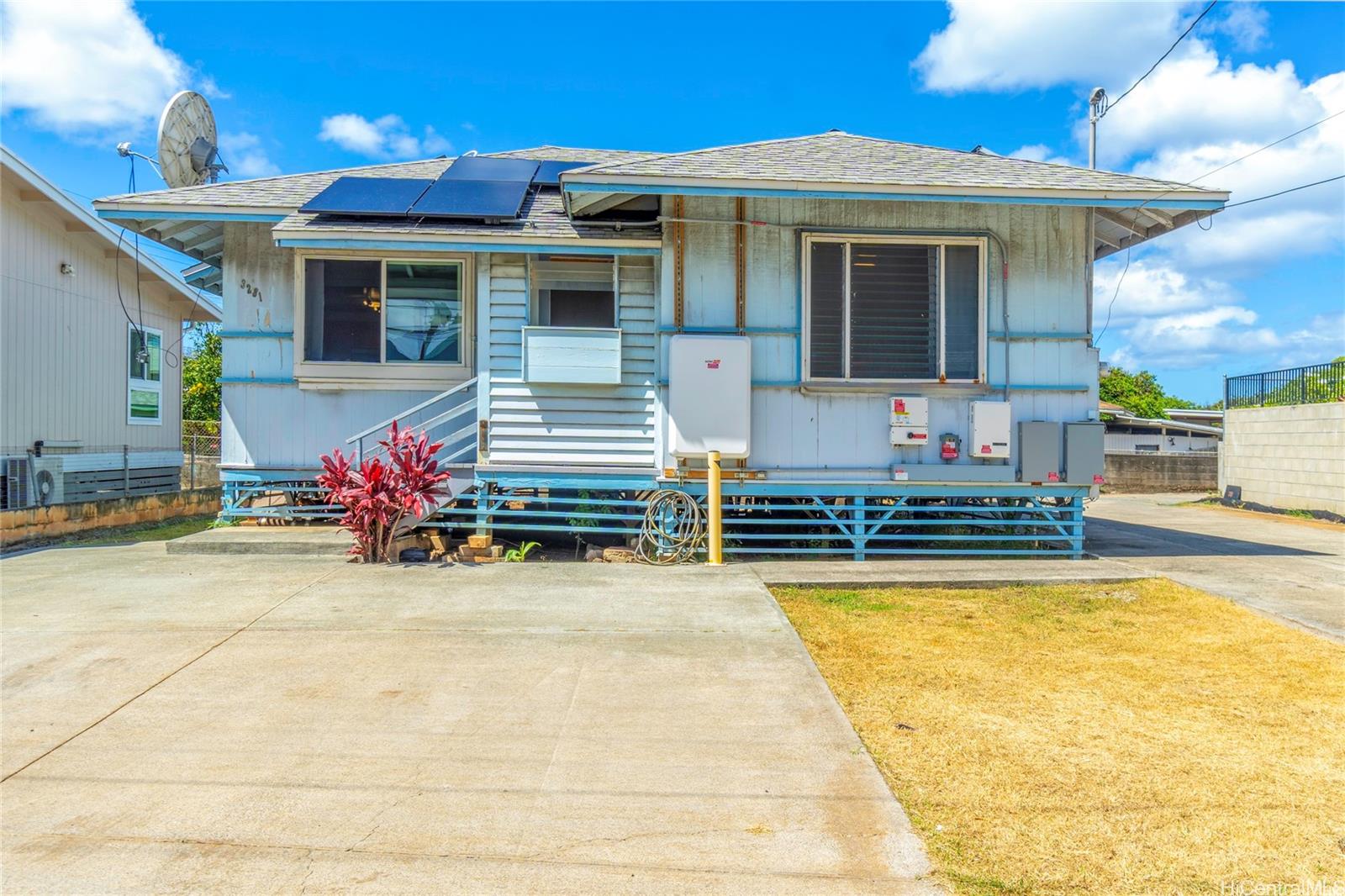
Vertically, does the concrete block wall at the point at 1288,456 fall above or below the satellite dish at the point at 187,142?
below

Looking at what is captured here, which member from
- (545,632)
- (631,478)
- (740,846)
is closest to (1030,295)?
(631,478)

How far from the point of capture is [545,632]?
16.9 ft

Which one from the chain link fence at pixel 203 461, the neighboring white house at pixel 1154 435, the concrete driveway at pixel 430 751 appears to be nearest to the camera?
the concrete driveway at pixel 430 751

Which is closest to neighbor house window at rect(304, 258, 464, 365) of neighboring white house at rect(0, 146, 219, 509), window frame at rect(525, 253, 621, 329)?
window frame at rect(525, 253, 621, 329)

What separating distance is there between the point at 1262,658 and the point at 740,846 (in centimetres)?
398

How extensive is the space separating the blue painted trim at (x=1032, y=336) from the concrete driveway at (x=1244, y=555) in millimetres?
2268

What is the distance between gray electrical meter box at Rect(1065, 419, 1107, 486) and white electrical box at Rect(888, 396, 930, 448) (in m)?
1.46

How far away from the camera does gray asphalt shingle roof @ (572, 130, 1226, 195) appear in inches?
284

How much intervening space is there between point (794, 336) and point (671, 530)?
2.26 meters

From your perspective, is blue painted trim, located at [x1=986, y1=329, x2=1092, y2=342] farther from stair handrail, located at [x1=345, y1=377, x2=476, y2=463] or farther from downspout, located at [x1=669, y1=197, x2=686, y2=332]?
stair handrail, located at [x1=345, y1=377, x2=476, y2=463]

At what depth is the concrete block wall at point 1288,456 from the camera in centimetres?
1366

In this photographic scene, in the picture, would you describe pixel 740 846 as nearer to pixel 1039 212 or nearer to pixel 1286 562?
pixel 1039 212

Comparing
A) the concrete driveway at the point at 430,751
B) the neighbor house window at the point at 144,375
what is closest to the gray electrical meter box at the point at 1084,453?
the concrete driveway at the point at 430,751

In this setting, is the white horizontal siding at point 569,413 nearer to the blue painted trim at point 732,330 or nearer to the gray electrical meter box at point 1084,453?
the blue painted trim at point 732,330
